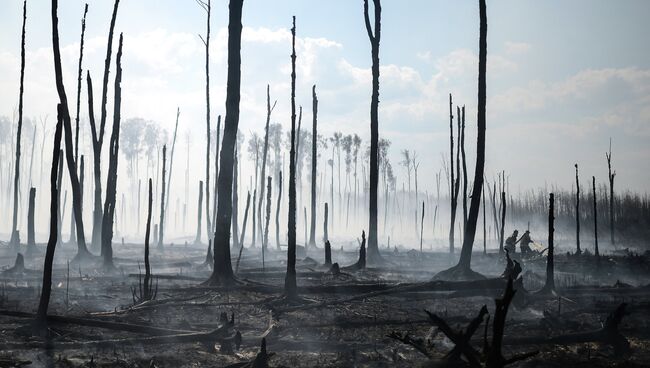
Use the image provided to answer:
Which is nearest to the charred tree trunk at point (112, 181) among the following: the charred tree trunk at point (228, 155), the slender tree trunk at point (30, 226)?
the slender tree trunk at point (30, 226)

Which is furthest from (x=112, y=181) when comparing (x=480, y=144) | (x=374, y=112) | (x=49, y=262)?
(x=480, y=144)

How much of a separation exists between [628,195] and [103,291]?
1625 inches

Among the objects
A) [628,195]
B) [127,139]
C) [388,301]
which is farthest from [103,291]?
[127,139]

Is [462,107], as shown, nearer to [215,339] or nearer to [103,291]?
[103,291]

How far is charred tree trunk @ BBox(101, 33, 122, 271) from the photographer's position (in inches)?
640

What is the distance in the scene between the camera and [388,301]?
10531 mm

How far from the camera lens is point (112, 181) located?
58.3 feet

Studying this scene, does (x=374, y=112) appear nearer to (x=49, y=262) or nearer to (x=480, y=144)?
(x=480, y=144)

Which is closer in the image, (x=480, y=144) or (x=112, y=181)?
(x=480, y=144)

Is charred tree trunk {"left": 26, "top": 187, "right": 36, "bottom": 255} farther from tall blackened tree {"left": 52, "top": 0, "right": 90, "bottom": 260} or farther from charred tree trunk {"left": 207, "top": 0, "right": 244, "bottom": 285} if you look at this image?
charred tree trunk {"left": 207, "top": 0, "right": 244, "bottom": 285}

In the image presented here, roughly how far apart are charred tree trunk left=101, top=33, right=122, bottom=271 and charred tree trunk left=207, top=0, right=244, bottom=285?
5.83 meters

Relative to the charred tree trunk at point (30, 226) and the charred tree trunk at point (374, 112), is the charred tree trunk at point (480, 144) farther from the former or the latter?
the charred tree trunk at point (30, 226)

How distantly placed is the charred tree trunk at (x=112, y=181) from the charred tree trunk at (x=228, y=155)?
583 cm

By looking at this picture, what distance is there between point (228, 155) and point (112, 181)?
724 cm
